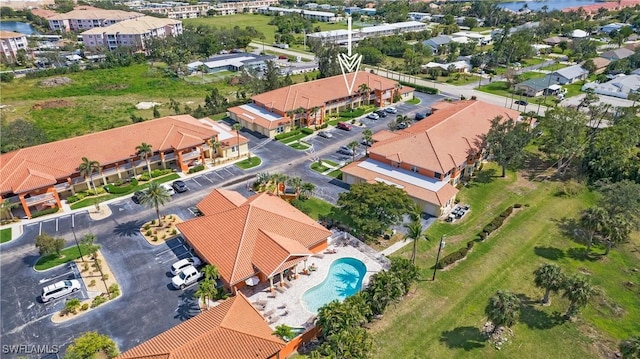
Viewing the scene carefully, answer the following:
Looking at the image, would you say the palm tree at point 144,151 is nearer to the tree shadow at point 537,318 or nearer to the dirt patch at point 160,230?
the dirt patch at point 160,230

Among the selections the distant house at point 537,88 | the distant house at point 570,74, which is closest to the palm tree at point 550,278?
A: the distant house at point 537,88

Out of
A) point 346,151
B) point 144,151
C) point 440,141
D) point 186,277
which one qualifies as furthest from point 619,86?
point 186,277

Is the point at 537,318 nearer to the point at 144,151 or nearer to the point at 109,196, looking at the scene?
the point at 144,151

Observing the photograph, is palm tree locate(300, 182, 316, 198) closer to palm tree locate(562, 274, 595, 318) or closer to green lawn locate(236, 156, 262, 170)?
green lawn locate(236, 156, 262, 170)

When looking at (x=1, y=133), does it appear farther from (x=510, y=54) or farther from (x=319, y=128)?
(x=510, y=54)

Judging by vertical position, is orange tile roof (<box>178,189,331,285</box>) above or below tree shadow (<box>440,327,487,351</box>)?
above

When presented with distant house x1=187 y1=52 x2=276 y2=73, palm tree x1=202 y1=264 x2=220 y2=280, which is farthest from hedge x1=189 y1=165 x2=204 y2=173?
distant house x1=187 y1=52 x2=276 y2=73

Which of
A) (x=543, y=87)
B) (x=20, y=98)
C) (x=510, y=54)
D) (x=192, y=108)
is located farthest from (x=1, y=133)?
(x=510, y=54)

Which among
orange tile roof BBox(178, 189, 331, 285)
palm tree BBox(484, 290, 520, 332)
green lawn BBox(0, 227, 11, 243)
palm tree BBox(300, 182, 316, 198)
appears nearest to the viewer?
palm tree BBox(484, 290, 520, 332)
